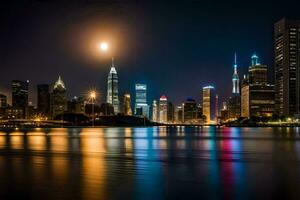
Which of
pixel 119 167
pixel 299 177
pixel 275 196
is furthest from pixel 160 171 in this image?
pixel 275 196

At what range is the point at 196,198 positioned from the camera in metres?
17.4

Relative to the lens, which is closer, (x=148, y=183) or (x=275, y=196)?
(x=275, y=196)

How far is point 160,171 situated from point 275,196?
381 inches

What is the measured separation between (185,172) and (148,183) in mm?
5190

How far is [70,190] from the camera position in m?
19.0

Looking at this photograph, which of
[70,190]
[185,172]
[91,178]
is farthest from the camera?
[185,172]

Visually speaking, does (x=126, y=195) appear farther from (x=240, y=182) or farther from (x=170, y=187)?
(x=240, y=182)

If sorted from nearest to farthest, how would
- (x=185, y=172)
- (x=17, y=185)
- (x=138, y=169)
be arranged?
(x=17, y=185) < (x=185, y=172) < (x=138, y=169)

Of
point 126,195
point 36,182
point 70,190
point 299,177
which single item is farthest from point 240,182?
point 36,182

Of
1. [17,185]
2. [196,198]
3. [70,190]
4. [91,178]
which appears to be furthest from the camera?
[91,178]

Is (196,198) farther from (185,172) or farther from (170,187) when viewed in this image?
(185,172)

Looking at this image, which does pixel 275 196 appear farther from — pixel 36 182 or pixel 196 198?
pixel 36 182

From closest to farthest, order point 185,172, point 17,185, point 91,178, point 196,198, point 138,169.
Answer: point 196,198, point 17,185, point 91,178, point 185,172, point 138,169

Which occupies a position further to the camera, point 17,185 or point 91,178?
point 91,178
